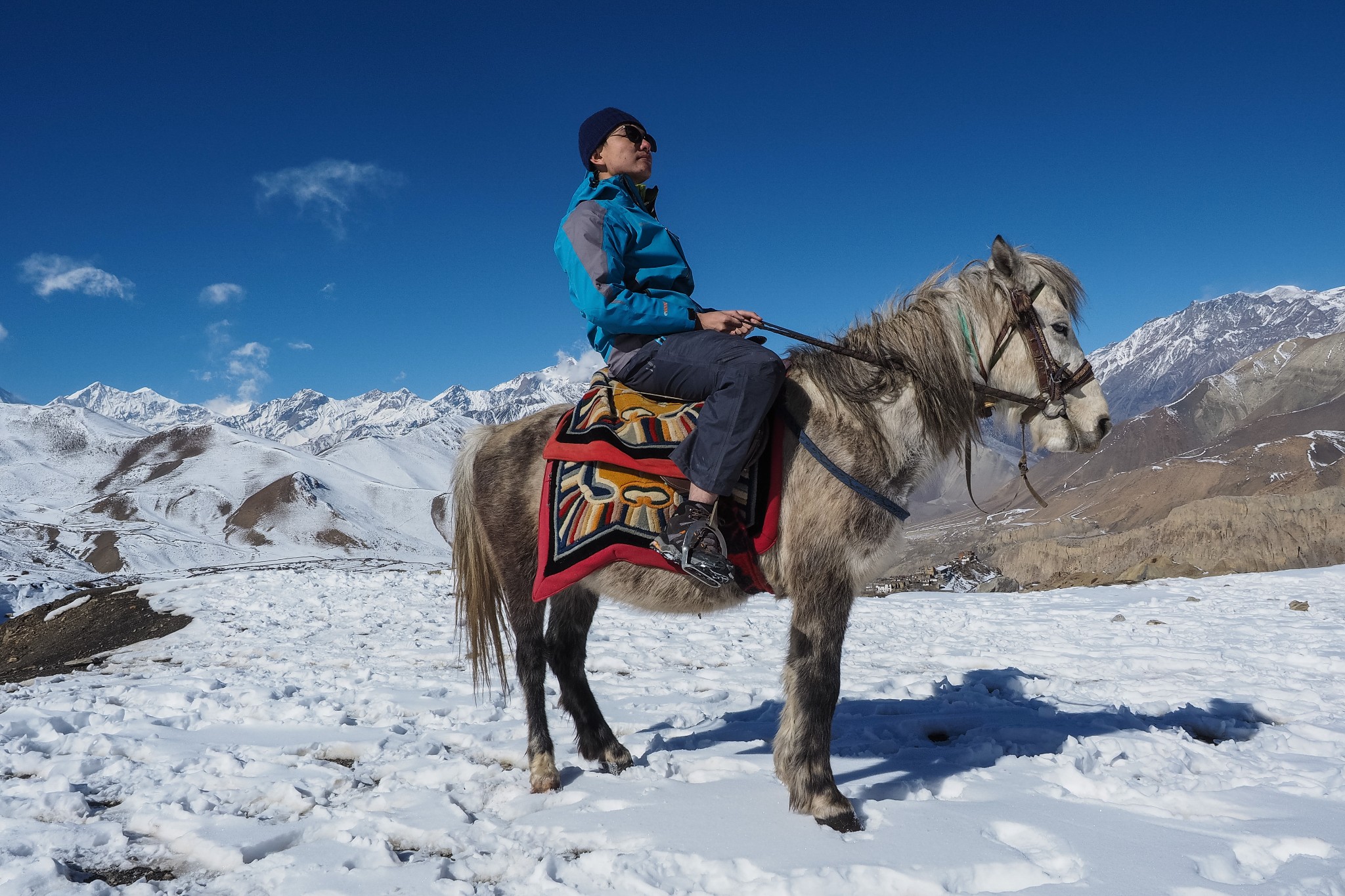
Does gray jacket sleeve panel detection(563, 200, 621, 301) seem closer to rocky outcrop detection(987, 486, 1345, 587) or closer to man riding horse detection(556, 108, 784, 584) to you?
man riding horse detection(556, 108, 784, 584)

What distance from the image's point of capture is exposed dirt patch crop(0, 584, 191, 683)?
9508 millimetres

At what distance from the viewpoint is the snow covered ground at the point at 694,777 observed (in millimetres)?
2928

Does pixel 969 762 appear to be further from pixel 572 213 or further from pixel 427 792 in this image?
pixel 572 213

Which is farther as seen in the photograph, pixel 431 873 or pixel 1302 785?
pixel 1302 785

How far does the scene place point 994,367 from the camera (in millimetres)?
3842

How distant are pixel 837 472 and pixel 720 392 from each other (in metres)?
0.73

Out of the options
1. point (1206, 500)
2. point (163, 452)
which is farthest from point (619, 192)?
point (163, 452)

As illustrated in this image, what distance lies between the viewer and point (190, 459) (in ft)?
340

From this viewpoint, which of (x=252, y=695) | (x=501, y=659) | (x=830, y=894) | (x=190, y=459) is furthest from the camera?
(x=190, y=459)

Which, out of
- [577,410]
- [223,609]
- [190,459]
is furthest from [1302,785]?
[190,459]

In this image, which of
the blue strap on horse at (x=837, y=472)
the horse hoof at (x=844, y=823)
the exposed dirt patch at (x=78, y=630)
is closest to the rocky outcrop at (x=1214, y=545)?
the blue strap on horse at (x=837, y=472)

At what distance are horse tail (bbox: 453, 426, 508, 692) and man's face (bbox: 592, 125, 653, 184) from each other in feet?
6.10

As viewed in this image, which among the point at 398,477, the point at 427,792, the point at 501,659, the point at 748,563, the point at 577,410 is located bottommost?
the point at 427,792

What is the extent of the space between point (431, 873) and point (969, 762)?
122 inches
